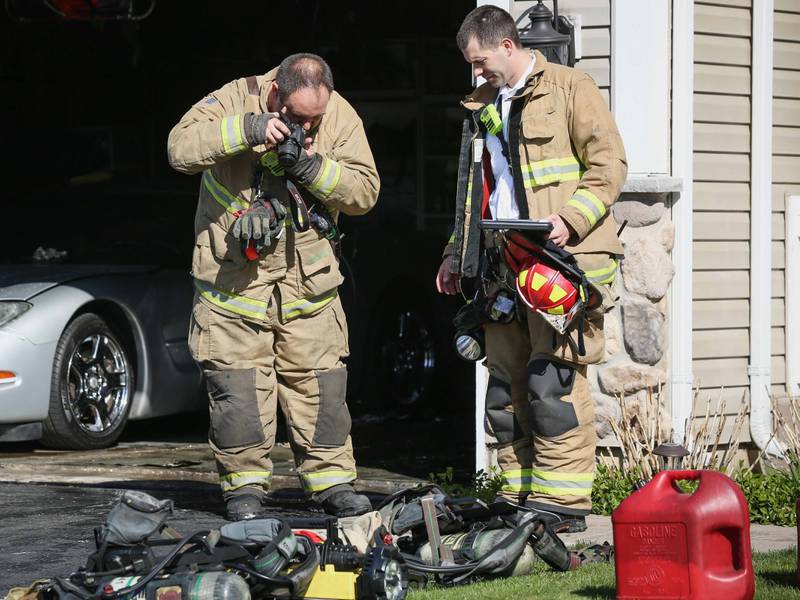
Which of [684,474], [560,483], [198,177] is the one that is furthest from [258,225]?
[198,177]

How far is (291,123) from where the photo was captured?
242 inches

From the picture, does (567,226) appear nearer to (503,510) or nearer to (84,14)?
(503,510)

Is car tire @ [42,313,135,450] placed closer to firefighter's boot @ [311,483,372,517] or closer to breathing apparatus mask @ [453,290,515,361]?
firefighter's boot @ [311,483,372,517]

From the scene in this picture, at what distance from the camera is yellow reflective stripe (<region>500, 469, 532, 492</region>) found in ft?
19.8

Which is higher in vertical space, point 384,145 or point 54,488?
point 384,145

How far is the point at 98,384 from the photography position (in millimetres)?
9133

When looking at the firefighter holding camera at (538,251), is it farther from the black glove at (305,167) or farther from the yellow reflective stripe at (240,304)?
the yellow reflective stripe at (240,304)

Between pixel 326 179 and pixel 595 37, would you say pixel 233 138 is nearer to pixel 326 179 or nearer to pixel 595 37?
pixel 326 179

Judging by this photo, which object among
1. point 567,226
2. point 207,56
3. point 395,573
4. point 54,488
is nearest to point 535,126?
point 567,226

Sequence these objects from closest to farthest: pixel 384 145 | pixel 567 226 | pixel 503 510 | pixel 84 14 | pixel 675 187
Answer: pixel 503 510 → pixel 567 226 → pixel 675 187 → pixel 84 14 → pixel 384 145

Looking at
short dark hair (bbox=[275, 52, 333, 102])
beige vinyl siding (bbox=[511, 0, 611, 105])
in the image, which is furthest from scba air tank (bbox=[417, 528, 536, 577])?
beige vinyl siding (bbox=[511, 0, 611, 105])

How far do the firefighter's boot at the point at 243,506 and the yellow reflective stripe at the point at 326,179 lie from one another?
1297 millimetres

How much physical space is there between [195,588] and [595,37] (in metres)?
3.89

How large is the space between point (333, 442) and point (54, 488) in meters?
1.80
